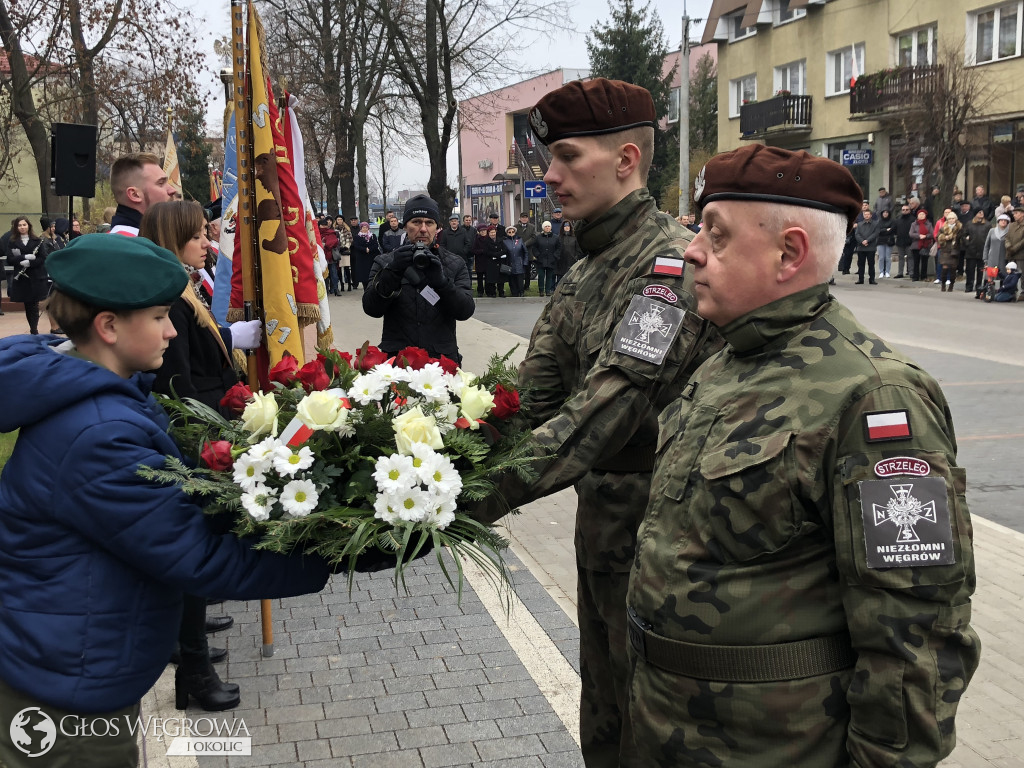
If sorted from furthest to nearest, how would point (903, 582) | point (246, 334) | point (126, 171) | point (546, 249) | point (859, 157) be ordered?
point (859, 157)
point (546, 249)
point (126, 171)
point (246, 334)
point (903, 582)

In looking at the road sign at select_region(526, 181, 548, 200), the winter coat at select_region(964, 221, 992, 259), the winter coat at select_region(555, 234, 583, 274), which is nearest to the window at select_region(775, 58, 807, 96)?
the road sign at select_region(526, 181, 548, 200)

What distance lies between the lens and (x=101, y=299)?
2504 mm

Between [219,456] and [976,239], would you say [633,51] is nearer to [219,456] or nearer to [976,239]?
[976,239]

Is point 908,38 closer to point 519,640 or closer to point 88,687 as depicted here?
point 519,640

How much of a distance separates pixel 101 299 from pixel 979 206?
26466mm

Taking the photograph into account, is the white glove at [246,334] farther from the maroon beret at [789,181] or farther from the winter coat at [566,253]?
A: the winter coat at [566,253]

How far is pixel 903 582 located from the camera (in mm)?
1876

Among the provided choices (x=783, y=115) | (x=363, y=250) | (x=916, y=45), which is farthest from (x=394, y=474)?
(x=783, y=115)

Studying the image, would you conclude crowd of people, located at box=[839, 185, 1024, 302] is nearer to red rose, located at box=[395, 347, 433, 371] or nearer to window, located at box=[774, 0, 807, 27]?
window, located at box=[774, 0, 807, 27]

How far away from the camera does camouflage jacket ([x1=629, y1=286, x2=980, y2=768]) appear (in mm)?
1877

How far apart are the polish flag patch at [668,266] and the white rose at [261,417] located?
3.88 feet

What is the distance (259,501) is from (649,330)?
119 centimetres

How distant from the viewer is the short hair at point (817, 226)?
2.12 m

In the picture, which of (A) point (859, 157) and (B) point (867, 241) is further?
(A) point (859, 157)
